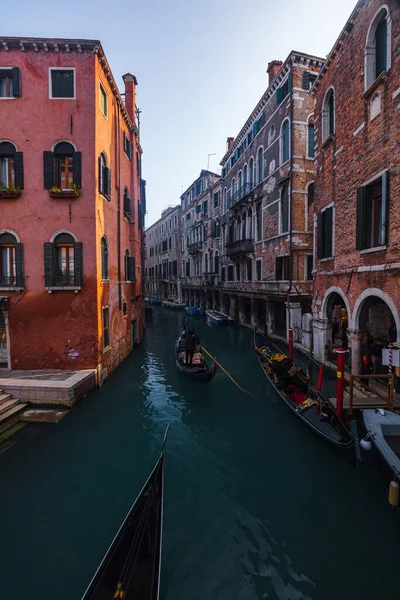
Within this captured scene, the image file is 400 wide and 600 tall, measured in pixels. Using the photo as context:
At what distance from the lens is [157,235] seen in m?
51.3

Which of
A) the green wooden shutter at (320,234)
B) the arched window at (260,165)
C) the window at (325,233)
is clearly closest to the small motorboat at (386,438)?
the window at (325,233)

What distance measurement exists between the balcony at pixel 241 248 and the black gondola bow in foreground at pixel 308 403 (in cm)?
1190

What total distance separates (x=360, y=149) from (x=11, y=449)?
40.2 feet

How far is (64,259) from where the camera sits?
34.4ft

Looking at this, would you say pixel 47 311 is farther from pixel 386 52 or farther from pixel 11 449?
pixel 386 52

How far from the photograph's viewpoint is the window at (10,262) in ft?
33.4

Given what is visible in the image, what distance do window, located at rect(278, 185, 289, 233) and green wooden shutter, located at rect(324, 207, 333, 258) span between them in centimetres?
540

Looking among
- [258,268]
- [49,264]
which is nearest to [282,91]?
[258,268]

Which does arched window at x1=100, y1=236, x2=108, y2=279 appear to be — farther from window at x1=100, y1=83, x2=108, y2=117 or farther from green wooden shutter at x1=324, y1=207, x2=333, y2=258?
green wooden shutter at x1=324, y1=207, x2=333, y2=258

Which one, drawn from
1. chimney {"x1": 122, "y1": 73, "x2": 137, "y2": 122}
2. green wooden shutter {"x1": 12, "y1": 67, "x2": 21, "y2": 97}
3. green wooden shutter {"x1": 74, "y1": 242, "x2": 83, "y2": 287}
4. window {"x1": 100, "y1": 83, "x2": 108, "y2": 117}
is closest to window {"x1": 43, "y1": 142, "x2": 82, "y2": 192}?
green wooden shutter {"x1": 74, "y1": 242, "x2": 83, "y2": 287}

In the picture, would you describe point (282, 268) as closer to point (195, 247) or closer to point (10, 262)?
point (10, 262)

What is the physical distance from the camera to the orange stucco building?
10031 mm

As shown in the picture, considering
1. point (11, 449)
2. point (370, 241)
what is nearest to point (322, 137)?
point (370, 241)

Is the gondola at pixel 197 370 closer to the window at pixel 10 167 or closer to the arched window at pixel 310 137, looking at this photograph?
the window at pixel 10 167
